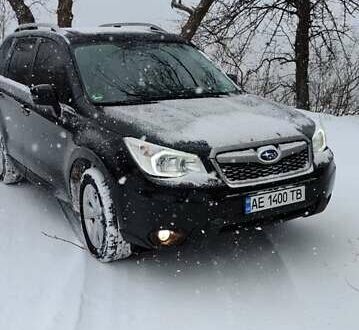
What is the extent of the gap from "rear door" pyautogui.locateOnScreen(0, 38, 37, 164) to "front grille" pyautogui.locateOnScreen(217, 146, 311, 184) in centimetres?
234

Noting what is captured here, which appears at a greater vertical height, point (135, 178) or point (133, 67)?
point (133, 67)

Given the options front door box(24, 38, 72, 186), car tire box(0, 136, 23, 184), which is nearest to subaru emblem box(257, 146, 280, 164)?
front door box(24, 38, 72, 186)

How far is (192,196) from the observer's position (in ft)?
11.9

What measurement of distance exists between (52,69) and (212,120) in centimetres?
170

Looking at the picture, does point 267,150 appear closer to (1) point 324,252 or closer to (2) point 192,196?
(2) point 192,196

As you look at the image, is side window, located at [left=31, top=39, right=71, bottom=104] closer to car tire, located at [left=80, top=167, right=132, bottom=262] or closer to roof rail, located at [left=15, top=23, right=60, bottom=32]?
roof rail, located at [left=15, top=23, right=60, bottom=32]

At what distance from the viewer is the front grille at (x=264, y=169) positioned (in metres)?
3.72

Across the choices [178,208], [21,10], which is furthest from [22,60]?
[21,10]

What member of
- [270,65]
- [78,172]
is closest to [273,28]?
[270,65]

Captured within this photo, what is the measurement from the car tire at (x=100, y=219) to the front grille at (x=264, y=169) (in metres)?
0.81

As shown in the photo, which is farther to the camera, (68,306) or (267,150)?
(267,150)

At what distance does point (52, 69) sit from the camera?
4.97 metres

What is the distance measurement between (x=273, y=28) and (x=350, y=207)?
12298 millimetres

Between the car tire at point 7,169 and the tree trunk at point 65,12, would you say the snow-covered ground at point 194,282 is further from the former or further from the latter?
the tree trunk at point 65,12
